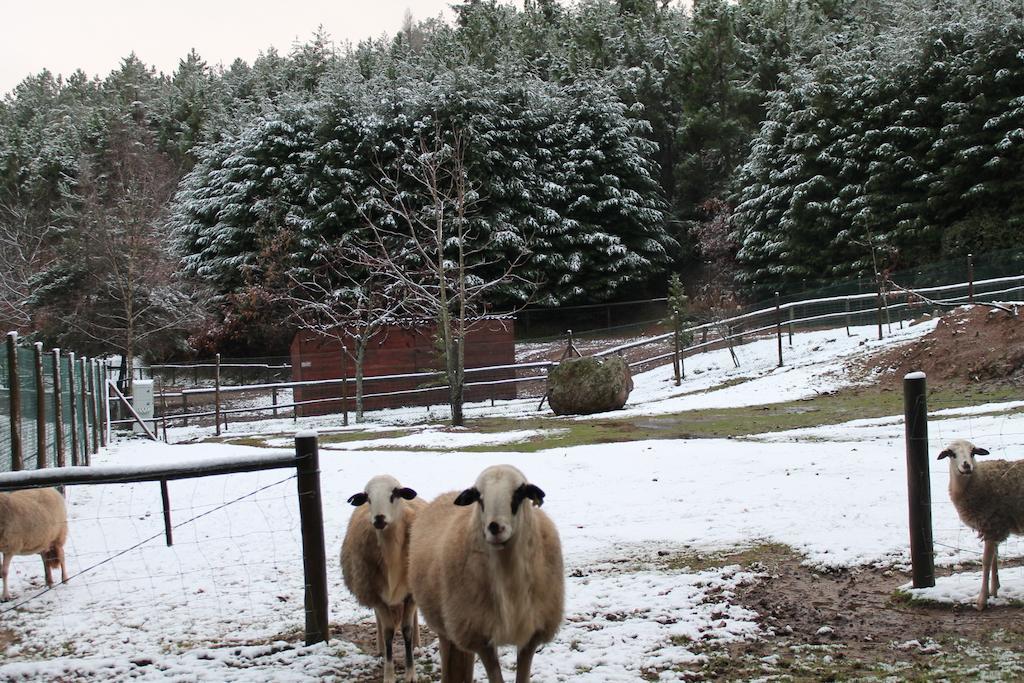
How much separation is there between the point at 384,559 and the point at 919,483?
3155 millimetres

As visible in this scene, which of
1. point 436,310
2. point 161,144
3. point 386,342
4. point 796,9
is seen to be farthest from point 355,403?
point 161,144

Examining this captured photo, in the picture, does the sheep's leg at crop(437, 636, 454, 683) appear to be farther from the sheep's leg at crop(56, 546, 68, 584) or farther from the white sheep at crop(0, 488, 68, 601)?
the sheep's leg at crop(56, 546, 68, 584)

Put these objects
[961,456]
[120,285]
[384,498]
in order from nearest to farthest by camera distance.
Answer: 1. [384,498]
2. [961,456]
3. [120,285]

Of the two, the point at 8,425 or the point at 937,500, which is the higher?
the point at 8,425

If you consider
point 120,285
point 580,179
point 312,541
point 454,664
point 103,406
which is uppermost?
point 580,179

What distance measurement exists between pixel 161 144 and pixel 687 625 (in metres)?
62.1

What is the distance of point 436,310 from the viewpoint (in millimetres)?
21484

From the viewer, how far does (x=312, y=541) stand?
210 inches

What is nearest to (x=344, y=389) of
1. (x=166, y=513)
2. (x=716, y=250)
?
(x=166, y=513)

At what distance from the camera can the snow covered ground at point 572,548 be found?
16.7ft

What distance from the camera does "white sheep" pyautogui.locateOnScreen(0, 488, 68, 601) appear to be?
6703 mm

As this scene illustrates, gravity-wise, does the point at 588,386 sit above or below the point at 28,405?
below

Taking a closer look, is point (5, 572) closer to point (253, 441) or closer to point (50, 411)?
point (50, 411)

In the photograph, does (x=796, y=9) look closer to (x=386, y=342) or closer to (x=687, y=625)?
(x=386, y=342)
